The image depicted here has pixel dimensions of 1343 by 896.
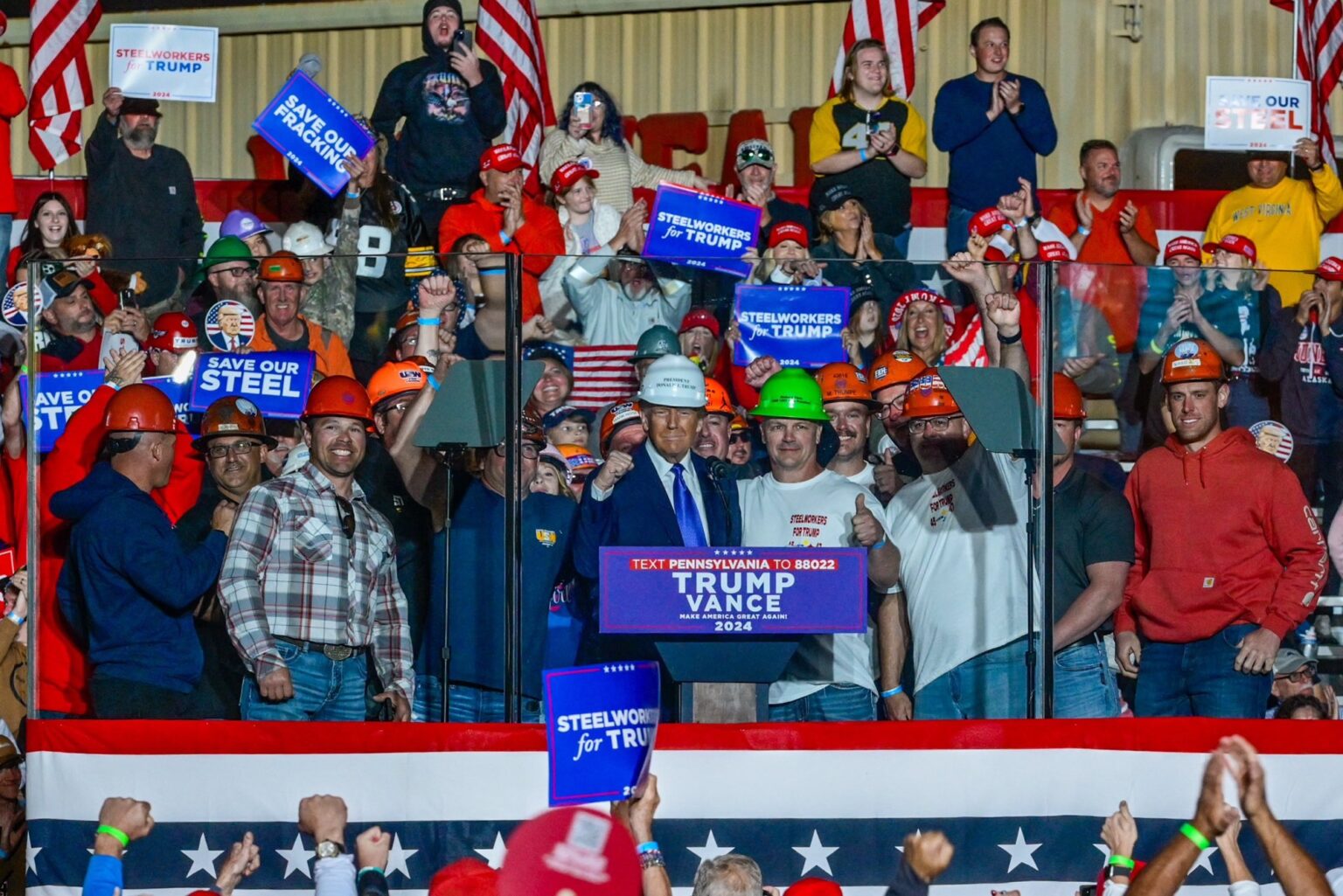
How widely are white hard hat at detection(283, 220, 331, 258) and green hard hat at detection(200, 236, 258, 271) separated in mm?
256

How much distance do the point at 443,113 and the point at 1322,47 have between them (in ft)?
18.7

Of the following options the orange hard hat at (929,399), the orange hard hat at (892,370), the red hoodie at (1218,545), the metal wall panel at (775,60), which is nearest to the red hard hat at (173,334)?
the orange hard hat at (892,370)

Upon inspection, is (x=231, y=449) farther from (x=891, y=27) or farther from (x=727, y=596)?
(x=891, y=27)

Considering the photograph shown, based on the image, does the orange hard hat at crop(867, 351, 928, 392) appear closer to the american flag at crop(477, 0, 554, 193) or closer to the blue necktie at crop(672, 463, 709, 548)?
the blue necktie at crop(672, 463, 709, 548)

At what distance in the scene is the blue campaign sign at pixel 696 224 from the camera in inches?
359

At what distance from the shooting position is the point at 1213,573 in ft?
26.0

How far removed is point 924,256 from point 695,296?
5.25 metres

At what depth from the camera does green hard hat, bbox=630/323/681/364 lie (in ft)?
24.4

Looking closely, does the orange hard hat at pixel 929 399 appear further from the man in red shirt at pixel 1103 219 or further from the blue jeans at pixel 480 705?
the man in red shirt at pixel 1103 219

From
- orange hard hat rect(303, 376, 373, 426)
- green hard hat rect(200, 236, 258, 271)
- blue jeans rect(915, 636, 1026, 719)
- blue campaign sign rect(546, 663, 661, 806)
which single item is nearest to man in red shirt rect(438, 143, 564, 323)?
green hard hat rect(200, 236, 258, 271)

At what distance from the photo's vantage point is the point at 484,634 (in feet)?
25.0

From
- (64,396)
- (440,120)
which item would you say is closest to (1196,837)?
(64,396)

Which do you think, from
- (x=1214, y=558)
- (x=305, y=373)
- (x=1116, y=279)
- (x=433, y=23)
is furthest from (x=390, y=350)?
(x=433, y=23)

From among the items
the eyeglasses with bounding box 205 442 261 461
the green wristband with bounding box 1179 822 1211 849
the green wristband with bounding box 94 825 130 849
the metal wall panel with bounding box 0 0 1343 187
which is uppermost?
the metal wall panel with bounding box 0 0 1343 187
